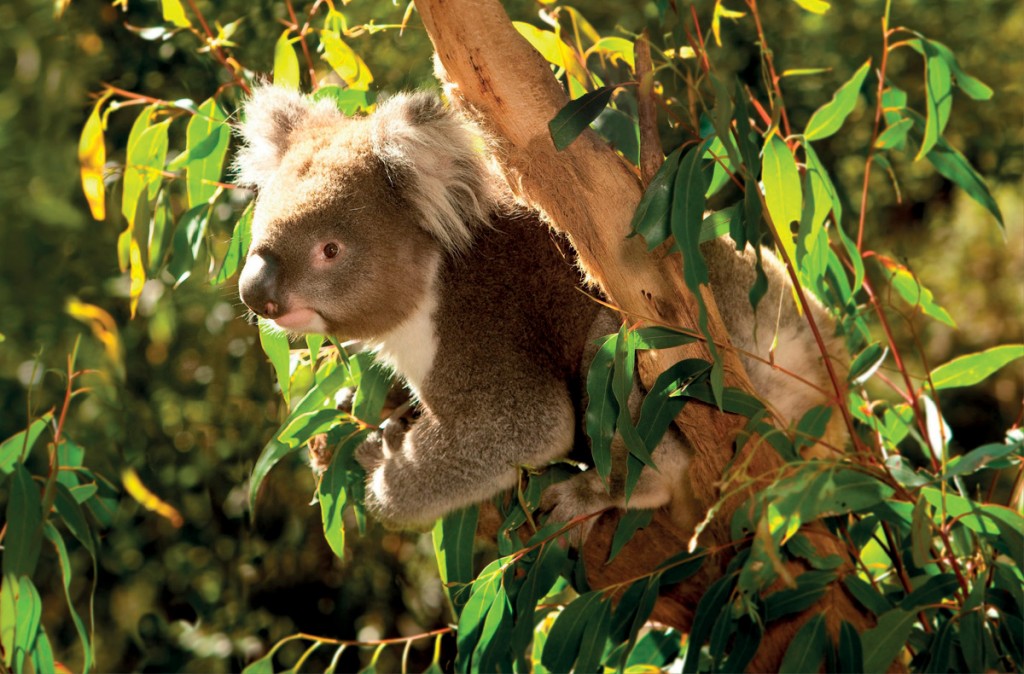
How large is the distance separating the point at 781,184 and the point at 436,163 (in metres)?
0.55

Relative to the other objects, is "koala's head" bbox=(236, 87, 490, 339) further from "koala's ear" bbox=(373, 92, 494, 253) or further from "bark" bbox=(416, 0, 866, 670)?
"bark" bbox=(416, 0, 866, 670)

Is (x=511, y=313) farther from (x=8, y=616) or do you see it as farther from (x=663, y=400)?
(x=8, y=616)

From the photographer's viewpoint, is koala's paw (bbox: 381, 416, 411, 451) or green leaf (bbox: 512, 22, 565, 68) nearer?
green leaf (bbox: 512, 22, 565, 68)

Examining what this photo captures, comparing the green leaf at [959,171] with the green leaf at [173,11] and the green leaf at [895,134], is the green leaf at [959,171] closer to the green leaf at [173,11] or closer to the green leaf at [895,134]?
the green leaf at [895,134]

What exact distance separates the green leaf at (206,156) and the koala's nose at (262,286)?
0.34 m

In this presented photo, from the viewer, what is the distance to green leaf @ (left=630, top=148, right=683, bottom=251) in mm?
1373

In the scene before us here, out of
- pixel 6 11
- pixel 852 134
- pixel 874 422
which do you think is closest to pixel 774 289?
pixel 874 422

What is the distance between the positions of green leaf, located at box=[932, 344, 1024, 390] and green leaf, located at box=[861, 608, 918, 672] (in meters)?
0.41

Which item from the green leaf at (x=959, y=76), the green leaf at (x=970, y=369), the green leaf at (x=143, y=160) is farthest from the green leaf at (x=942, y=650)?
the green leaf at (x=143, y=160)

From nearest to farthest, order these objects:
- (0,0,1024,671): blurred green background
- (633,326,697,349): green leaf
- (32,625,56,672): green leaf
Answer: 1. (633,326,697,349): green leaf
2. (32,625,56,672): green leaf
3. (0,0,1024,671): blurred green background

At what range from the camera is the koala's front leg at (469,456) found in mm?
1779

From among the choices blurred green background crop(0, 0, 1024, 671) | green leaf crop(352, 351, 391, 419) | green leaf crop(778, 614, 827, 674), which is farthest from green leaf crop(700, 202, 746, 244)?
blurred green background crop(0, 0, 1024, 671)

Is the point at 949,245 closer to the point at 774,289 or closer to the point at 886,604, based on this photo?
the point at 774,289

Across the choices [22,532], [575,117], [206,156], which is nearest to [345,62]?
[206,156]
